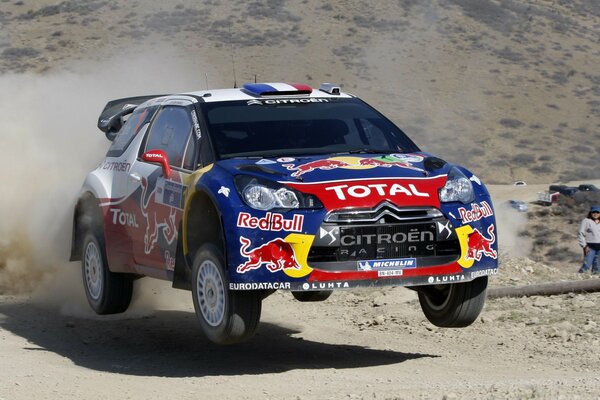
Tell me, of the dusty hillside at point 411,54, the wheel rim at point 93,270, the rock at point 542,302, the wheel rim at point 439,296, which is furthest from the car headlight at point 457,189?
the dusty hillside at point 411,54

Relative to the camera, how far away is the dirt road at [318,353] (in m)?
7.20

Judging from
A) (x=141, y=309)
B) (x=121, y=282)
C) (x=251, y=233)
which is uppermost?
(x=251, y=233)

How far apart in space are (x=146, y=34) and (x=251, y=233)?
5370 centimetres

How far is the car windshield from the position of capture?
830 cm

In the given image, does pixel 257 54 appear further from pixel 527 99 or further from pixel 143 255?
pixel 143 255

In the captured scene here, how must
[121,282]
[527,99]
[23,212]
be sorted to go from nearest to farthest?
1. [121,282]
2. [23,212]
3. [527,99]

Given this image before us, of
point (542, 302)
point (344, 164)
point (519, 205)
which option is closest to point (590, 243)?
point (542, 302)

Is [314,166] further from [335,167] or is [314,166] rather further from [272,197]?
[272,197]

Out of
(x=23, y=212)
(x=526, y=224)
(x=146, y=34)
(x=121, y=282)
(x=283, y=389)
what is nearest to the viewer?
(x=283, y=389)

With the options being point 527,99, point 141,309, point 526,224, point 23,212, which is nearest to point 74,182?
point 23,212

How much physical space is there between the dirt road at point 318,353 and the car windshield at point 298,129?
1.47 m

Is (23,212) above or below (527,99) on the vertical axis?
above

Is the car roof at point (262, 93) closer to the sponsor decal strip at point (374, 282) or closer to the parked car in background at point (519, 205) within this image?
the sponsor decal strip at point (374, 282)

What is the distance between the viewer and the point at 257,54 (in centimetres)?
5850
